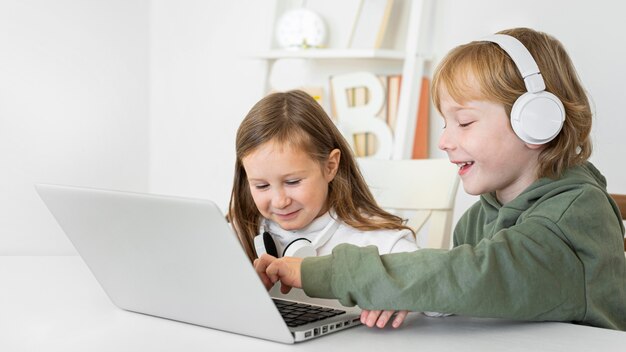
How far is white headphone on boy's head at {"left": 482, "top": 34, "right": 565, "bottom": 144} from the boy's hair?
0.02 meters

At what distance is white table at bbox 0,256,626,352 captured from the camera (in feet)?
→ 2.73

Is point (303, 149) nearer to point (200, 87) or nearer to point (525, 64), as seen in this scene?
point (525, 64)

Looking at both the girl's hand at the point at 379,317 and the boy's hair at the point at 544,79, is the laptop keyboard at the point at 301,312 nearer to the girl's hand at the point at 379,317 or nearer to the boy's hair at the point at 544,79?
the girl's hand at the point at 379,317

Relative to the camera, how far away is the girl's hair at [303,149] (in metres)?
1.48

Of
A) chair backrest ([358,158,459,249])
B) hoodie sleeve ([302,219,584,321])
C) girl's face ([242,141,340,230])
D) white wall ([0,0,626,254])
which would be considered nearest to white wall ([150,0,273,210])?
white wall ([0,0,626,254])

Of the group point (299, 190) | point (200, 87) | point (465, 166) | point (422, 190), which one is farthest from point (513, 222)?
point (200, 87)

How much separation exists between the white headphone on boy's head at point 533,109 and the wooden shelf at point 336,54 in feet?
6.15

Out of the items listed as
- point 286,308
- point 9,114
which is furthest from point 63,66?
point 286,308

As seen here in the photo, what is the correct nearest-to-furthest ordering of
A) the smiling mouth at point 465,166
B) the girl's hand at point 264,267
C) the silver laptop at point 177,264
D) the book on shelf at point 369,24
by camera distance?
the silver laptop at point 177,264
the girl's hand at point 264,267
the smiling mouth at point 465,166
the book on shelf at point 369,24

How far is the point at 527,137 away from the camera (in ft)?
3.53

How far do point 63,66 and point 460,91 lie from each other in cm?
266

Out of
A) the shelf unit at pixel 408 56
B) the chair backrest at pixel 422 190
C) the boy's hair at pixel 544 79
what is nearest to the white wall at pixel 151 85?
the shelf unit at pixel 408 56

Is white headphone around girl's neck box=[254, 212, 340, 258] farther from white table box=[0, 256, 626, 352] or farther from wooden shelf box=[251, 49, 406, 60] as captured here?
wooden shelf box=[251, 49, 406, 60]

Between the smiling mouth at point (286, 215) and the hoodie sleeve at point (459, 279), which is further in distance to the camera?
the smiling mouth at point (286, 215)
